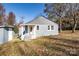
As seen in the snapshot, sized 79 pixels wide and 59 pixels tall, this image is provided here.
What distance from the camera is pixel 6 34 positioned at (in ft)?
28.8

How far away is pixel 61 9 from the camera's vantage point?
28.9 ft

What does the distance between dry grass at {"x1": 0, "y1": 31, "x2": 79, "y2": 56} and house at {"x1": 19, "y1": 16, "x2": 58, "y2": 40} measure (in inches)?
3.0

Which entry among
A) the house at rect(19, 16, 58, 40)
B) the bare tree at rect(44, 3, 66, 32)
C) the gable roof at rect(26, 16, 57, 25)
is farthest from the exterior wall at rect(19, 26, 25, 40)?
the bare tree at rect(44, 3, 66, 32)

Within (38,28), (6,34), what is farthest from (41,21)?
(6,34)

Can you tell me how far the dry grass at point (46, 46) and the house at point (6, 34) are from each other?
2.7 inches

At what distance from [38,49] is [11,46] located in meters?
0.41

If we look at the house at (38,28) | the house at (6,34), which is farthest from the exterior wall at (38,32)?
the house at (6,34)

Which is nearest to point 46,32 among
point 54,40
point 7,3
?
point 54,40

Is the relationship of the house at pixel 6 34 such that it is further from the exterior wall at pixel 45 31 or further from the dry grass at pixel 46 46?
the exterior wall at pixel 45 31

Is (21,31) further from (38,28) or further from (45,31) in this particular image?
(45,31)

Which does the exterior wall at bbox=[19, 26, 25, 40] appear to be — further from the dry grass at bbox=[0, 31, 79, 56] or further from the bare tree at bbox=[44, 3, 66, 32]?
the bare tree at bbox=[44, 3, 66, 32]

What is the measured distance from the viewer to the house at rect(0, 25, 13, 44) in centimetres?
877

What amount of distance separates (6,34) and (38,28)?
492mm

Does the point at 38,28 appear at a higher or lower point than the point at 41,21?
lower
